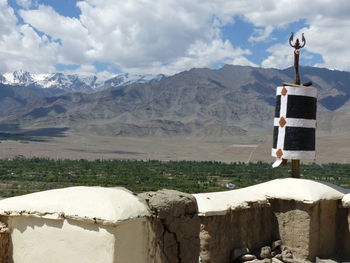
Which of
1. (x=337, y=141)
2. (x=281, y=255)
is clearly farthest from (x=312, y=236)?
(x=337, y=141)

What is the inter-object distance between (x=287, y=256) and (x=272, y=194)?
1.16 m

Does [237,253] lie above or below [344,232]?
below

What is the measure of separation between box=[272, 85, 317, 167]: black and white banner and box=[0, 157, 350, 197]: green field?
113 feet

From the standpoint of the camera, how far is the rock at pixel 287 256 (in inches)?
362

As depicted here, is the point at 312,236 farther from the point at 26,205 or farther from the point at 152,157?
the point at 152,157

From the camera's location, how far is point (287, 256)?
30.4 ft

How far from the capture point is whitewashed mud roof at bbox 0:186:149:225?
5.30 metres

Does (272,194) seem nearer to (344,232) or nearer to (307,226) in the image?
(307,226)

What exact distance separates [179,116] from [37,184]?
12722 cm

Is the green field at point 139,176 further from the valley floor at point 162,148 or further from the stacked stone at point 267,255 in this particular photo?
the stacked stone at point 267,255

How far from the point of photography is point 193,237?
677 cm

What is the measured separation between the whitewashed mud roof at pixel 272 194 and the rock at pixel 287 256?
3.09 ft

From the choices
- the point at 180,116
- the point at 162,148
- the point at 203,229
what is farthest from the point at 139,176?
the point at 180,116

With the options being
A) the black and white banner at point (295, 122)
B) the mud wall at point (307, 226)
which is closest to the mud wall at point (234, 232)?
the mud wall at point (307, 226)
